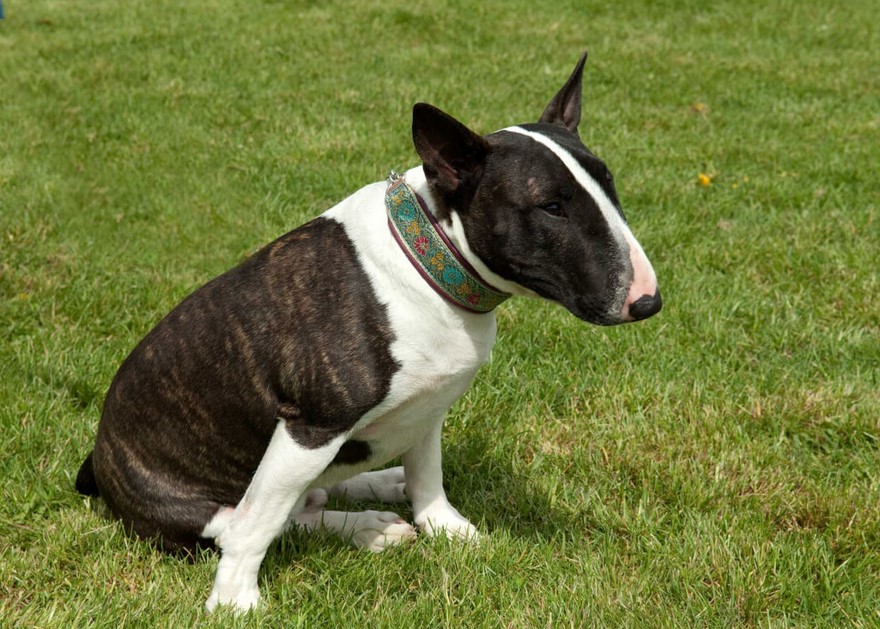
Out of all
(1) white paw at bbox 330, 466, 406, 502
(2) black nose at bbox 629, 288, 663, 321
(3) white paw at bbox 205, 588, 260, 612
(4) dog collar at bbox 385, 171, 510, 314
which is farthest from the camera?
(1) white paw at bbox 330, 466, 406, 502

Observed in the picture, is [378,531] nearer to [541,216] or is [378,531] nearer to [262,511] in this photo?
[262,511]

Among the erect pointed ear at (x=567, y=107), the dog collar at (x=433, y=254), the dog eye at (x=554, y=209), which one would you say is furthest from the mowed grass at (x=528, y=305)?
the erect pointed ear at (x=567, y=107)

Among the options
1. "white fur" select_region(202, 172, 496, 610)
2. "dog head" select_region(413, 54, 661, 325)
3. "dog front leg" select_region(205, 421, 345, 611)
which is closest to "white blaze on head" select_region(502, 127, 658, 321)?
"dog head" select_region(413, 54, 661, 325)

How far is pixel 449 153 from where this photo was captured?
9.06 feet

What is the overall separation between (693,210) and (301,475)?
3.99 m

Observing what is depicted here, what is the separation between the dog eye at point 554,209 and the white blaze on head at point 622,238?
0.28ft

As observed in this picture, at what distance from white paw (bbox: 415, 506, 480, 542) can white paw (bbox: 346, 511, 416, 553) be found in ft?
0.19

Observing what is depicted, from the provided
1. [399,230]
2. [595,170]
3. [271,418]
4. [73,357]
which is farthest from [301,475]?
[73,357]

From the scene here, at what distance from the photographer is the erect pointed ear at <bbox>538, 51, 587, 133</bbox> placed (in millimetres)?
3188

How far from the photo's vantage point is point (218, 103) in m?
8.13

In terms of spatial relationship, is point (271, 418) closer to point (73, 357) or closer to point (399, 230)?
point (399, 230)

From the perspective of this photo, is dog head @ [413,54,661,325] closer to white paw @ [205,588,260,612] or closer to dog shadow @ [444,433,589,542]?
dog shadow @ [444,433,589,542]

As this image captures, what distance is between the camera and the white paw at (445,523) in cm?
342

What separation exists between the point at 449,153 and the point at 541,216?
0.31 metres
